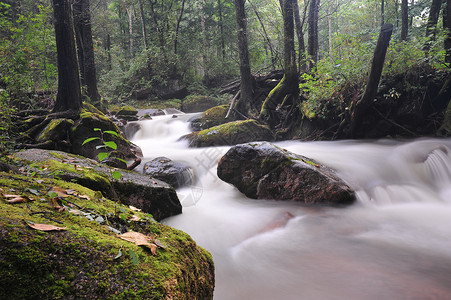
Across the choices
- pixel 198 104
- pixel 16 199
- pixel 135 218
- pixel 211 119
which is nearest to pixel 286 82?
pixel 211 119

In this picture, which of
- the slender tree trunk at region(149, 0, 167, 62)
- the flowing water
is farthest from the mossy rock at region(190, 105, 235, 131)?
the slender tree trunk at region(149, 0, 167, 62)

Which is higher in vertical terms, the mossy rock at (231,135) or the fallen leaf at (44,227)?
the fallen leaf at (44,227)

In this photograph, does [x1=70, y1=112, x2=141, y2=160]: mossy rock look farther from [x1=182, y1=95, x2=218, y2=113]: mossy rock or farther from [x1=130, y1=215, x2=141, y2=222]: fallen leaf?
[x1=182, y1=95, x2=218, y2=113]: mossy rock

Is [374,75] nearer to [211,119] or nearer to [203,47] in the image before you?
[211,119]

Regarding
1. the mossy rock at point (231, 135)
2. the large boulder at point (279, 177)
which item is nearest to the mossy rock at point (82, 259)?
the large boulder at point (279, 177)

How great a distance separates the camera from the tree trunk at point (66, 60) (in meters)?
7.12

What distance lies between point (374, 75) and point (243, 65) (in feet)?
19.6

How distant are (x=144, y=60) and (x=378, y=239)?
21204mm

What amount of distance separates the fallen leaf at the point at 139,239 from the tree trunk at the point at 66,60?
22.8 feet

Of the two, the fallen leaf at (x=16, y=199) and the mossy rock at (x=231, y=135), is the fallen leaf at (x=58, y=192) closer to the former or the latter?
the fallen leaf at (x=16, y=199)

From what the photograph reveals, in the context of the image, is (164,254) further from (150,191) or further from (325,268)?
(150,191)

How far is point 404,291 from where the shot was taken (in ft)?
Result: 8.75

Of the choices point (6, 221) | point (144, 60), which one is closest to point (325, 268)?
point (6, 221)

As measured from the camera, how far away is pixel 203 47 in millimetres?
22797
